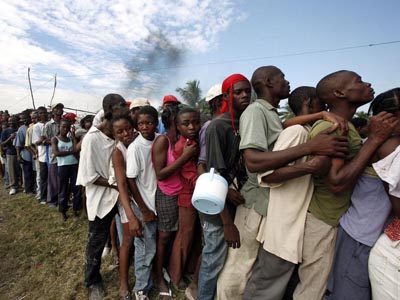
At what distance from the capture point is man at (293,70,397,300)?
139 cm

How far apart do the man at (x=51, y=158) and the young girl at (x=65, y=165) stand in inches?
18.9

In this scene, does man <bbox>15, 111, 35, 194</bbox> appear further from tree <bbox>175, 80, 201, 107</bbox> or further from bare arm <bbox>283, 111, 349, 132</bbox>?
tree <bbox>175, 80, 201, 107</bbox>

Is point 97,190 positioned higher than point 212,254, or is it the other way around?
point 97,190

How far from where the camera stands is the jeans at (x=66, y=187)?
15.0 ft

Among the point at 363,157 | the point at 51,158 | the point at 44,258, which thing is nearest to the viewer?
the point at 363,157

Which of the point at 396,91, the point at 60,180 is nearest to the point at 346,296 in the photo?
the point at 396,91

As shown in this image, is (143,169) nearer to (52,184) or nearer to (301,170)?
(301,170)

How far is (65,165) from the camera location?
462 cm

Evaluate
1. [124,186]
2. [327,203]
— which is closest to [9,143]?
[124,186]

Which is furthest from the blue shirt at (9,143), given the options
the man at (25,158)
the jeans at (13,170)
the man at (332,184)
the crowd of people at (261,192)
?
the man at (332,184)

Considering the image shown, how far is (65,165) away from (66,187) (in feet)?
1.35

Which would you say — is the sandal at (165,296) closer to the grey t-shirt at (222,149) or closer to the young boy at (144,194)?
the young boy at (144,194)

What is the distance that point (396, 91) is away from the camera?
1.43 meters

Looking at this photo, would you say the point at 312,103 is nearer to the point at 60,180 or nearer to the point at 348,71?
the point at 348,71
